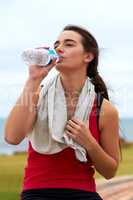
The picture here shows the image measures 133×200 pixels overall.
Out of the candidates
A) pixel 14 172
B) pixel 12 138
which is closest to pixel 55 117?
pixel 12 138

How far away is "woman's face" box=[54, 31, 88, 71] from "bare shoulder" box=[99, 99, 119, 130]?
15 centimetres

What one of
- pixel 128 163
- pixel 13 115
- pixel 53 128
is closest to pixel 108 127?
pixel 53 128

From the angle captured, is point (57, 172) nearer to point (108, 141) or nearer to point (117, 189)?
point (108, 141)

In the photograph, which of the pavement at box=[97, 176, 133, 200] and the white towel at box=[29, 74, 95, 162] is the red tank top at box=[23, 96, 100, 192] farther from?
the pavement at box=[97, 176, 133, 200]

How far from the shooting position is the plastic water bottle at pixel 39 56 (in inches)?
73.5

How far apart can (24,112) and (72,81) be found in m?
0.21

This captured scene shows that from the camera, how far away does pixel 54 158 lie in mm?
1934

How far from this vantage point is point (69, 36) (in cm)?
205

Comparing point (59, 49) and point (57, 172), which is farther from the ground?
point (59, 49)

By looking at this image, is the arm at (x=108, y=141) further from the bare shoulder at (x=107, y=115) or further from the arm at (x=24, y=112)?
the arm at (x=24, y=112)

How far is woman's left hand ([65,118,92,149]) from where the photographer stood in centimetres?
193

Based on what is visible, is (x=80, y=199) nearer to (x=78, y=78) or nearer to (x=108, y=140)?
(x=108, y=140)

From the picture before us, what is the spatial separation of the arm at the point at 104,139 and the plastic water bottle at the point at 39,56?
8.3 inches

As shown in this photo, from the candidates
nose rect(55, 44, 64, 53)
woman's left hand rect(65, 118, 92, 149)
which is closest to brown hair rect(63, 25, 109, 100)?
nose rect(55, 44, 64, 53)
